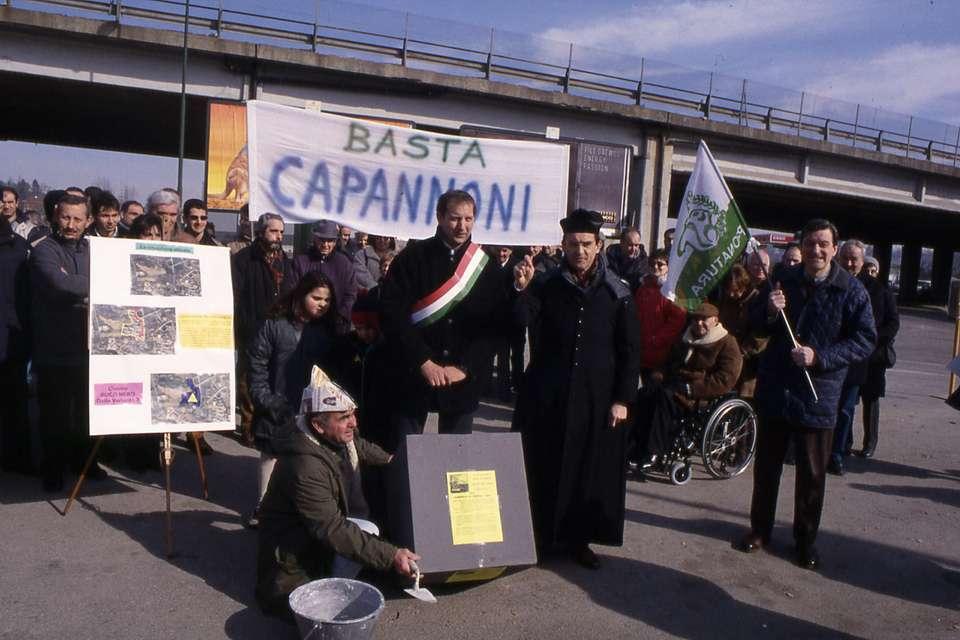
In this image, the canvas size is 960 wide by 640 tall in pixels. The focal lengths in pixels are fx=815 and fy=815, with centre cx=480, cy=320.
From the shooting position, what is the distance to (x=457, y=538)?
3971 mm

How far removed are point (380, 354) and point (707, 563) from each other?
225 centimetres

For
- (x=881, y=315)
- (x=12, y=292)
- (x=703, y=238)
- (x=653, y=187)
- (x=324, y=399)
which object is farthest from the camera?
(x=653, y=187)

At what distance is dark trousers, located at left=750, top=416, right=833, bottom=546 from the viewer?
466cm

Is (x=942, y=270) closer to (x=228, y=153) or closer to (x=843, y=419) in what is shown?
(x=228, y=153)

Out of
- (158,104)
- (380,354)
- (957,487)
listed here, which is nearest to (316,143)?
(380,354)

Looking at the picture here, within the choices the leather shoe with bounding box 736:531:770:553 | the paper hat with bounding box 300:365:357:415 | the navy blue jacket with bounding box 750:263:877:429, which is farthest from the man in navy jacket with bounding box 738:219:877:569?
the paper hat with bounding box 300:365:357:415

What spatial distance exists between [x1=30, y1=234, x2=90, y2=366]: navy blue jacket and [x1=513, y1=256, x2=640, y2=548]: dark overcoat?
2.80 metres

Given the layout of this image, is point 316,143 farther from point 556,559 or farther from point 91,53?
point 91,53

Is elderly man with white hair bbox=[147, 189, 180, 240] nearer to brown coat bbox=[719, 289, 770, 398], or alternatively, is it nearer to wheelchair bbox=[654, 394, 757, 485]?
wheelchair bbox=[654, 394, 757, 485]

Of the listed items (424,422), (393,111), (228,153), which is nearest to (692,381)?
(424,422)

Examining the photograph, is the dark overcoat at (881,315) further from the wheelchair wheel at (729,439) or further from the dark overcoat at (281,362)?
the dark overcoat at (281,362)

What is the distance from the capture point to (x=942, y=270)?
50.2m

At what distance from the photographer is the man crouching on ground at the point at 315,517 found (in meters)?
3.53

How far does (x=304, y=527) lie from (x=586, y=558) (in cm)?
168
